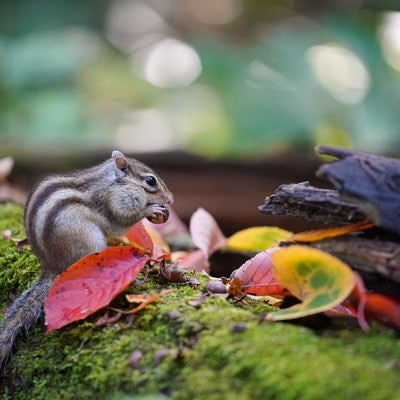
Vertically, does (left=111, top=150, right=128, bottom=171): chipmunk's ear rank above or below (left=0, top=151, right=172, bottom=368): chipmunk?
above

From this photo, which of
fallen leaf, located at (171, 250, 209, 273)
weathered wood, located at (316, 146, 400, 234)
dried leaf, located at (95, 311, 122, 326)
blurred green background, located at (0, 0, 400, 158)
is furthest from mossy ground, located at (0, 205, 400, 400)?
blurred green background, located at (0, 0, 400, 158)

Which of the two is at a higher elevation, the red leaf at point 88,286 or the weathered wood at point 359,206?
the weathered wood at point 359,206

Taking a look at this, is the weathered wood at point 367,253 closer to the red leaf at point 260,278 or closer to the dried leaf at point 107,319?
the red leaf at point 260,278

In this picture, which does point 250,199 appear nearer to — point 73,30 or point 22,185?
point 22,185

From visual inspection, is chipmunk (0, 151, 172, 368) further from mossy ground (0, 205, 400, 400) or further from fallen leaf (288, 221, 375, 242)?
fallen leaf (288, 221, 375, 242)

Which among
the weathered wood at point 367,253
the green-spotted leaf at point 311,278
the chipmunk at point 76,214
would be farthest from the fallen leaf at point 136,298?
the weathered wood at point 367,253

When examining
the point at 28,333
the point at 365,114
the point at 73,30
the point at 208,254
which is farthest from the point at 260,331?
the point at 73,30
